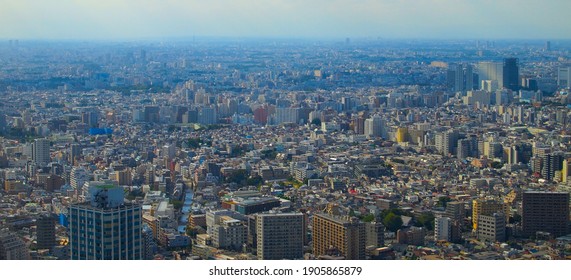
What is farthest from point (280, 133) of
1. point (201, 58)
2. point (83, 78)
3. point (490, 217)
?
point (490, 217)

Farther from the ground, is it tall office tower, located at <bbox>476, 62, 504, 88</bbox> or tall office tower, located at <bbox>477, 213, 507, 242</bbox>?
tall office tower, located at <bbox>476, 62, 504, 88</bbox>

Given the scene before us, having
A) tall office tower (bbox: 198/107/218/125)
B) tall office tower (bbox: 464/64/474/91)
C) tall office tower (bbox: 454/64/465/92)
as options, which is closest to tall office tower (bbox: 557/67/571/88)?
tall office tower (bbox: 464/64/474/91)

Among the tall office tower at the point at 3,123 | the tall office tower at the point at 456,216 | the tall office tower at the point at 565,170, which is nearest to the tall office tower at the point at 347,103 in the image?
the tall office tower at the point at 3,123

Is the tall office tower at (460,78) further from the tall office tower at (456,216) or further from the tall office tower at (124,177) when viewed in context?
the tall office tower at (456,216)

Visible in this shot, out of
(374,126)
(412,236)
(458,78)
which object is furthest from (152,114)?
(412,236)

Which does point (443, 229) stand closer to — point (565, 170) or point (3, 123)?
point (565, 170)

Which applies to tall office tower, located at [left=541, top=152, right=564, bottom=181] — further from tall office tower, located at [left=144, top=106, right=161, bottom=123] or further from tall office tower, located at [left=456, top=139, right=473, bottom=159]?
tall office tower, located at [left=144, top=106, right=161, bottom=123]

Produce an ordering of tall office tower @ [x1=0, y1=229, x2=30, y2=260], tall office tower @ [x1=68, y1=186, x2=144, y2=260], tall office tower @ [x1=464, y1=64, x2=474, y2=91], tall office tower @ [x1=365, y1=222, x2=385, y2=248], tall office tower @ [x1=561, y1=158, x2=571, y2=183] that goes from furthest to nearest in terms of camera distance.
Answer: tall office tower @ [x1=464, y1=64, x2=474, y2=91]
tall office tower @ [x1=561, y1=158, x2=571, y2=183]
tall office tower @ [x1=365, y1=222, x2=385, y2=248]
tall office tower @ [x1=0, y1=229, x2=30, y2=260]
tall office tower @ [x1=68, y1=186, x2=144, y2=260]
